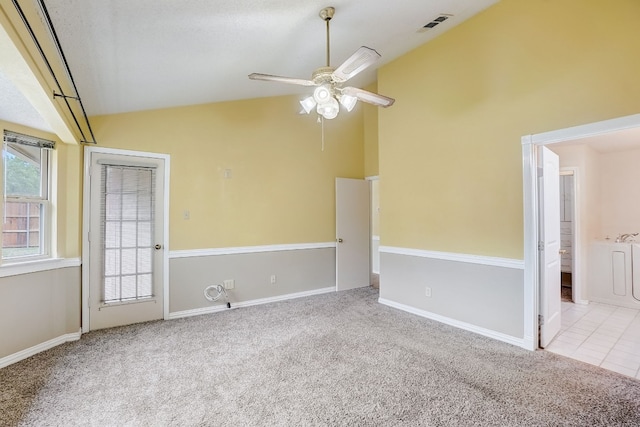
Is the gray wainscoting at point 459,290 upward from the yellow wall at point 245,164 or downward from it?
downward

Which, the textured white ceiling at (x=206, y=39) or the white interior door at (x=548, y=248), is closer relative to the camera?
the textured white ceiling at (x=206, y=39)

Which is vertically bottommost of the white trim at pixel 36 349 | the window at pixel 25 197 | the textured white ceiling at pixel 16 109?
the white trim at pixel 36 349

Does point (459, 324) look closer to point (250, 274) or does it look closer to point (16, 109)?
point (250, 274)

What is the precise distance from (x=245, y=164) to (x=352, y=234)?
220 cm

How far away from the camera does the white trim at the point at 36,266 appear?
8.63 feet

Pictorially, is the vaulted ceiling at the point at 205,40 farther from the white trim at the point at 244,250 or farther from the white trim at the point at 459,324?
the white trim at the point at 459,324

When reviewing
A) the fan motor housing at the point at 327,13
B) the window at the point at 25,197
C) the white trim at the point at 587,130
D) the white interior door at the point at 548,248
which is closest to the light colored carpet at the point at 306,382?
the white interior door at the point at 548,248

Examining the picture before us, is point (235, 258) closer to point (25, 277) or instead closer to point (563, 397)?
point (25, 277)

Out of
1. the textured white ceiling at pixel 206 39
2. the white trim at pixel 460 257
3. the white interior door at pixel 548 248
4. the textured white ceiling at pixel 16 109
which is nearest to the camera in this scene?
the textured white ceiling at pixel 206 39

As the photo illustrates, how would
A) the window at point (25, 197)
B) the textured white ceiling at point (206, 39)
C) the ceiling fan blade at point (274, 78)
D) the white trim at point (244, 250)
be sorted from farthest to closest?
1. the white trim at point (244, 250)
2. the window at point (25, 197)
3. the ceiling fan blade at point (274, 78)
4. the textured white ceiling at point (206, 39)

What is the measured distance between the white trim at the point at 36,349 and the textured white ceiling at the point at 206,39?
240cm

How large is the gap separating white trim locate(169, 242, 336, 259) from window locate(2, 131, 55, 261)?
1278 millimetres

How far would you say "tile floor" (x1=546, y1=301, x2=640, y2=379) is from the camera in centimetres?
264

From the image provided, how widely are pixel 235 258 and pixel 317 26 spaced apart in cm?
304
